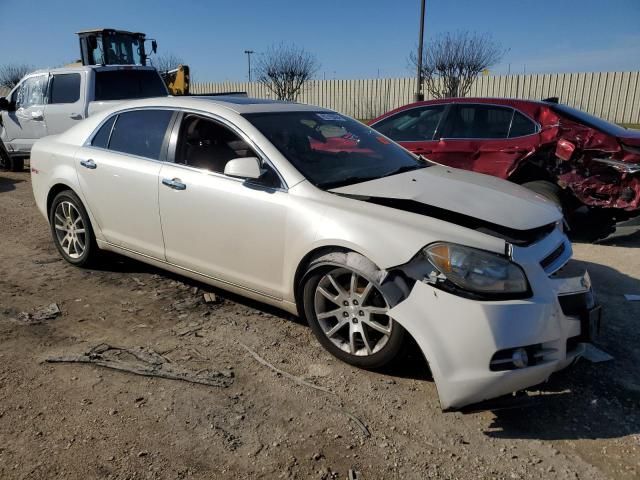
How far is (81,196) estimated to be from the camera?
4.62m

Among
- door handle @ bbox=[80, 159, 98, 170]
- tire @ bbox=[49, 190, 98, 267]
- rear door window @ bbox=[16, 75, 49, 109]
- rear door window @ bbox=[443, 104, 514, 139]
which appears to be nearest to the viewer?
door handle @ bbox=[80, 159, 98, 170]

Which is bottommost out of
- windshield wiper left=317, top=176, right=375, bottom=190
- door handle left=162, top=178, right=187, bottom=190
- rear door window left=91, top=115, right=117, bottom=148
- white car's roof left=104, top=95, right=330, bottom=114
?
door handle left=162, top=178, right=187, bottom=190

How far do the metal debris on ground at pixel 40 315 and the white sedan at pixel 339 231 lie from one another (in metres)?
0.73

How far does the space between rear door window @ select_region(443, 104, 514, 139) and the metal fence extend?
20.8 metres

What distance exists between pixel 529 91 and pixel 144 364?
2602 centimetres

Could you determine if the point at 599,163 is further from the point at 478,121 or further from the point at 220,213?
the point at 220,213

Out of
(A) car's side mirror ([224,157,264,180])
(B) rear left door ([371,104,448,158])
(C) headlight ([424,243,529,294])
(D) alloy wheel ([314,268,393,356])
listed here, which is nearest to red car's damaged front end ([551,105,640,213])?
(B) rear left door ([371,104,448,158])

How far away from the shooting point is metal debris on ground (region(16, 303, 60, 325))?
3.83 metres

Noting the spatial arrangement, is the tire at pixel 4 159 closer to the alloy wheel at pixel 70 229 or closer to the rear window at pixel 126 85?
the rear window at pixel 126 85

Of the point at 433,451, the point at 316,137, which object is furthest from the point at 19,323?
the point at 433,451

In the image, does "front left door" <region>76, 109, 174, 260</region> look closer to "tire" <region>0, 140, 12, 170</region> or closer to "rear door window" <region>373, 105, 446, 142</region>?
"rear door window" <region>373, 105, 446, 142</region>

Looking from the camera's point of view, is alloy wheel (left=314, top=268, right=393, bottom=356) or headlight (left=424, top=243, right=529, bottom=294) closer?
headlight (left=424, top=243, right=529, bottom=294)

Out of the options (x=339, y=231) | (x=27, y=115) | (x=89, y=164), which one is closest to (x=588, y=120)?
(x=339, y=231)

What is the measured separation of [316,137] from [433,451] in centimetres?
234
